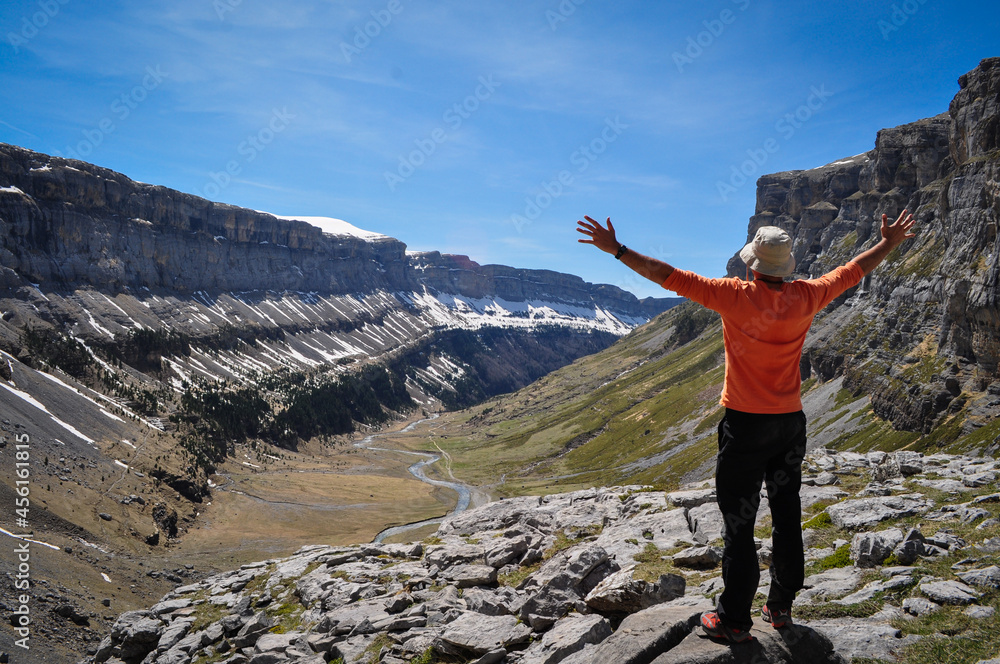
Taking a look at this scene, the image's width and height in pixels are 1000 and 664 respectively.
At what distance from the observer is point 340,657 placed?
1797 cm

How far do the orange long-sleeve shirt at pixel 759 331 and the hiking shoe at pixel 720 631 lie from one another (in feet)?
11.1

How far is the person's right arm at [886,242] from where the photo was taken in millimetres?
9254

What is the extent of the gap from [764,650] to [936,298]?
361 ft

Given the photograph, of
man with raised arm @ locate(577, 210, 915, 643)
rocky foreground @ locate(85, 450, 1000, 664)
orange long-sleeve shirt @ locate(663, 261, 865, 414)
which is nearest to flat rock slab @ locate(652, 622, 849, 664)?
rocky foreground @ locate(85, 450, 1000, 664)

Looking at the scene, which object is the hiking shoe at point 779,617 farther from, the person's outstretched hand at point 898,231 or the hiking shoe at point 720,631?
the person's outstretched hand at point 898,231

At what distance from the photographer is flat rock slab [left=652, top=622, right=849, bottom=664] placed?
8078 mm

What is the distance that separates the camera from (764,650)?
322 inches

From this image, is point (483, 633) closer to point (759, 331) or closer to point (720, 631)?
point (720, 631)

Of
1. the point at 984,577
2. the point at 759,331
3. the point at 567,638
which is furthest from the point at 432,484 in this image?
the point at 759,331

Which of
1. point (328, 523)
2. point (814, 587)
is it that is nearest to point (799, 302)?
point (814, 587)

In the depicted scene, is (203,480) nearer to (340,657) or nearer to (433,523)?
(433,523)

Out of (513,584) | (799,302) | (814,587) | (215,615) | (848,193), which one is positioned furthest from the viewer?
(848,193)

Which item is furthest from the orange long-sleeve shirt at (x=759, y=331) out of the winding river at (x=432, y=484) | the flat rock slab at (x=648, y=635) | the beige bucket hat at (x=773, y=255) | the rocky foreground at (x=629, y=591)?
the winding river at (x=432, y=484)

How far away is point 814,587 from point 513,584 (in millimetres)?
11709
